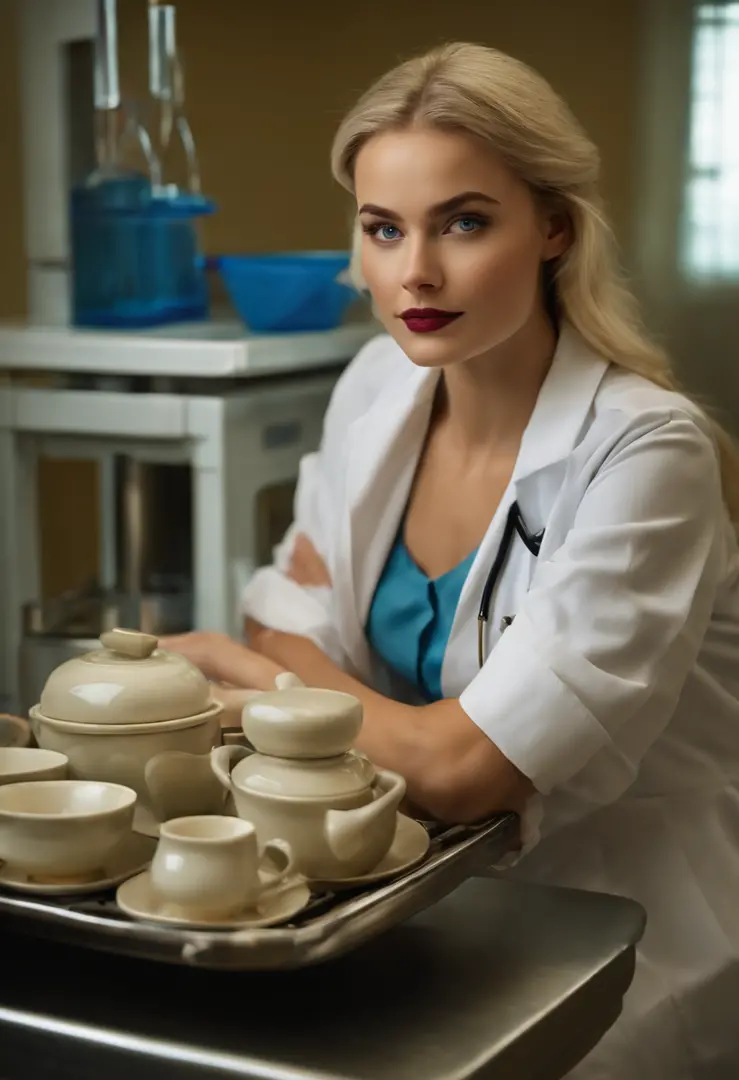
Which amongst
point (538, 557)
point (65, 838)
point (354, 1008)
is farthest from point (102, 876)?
point (538, 557)

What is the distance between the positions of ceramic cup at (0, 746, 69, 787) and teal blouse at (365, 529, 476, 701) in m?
0.54

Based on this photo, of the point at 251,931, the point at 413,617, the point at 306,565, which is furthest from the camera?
the point at 306,565

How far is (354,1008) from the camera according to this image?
0.73m

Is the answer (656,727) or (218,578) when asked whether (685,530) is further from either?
(218,578)

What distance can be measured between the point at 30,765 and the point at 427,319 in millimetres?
515

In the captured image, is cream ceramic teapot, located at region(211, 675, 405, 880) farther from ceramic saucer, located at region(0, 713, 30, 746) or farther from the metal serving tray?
ceramic saucer, located at region(0, 713, 30, 746)

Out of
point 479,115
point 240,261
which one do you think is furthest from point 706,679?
point 240,261

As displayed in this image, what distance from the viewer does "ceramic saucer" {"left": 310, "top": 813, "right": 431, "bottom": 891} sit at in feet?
2.45

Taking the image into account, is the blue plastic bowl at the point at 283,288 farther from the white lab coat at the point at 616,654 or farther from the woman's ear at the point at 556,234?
the woman's ear at the point at 556,234

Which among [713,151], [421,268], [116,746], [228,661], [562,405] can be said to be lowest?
[228,661]

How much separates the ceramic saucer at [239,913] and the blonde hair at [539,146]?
2.10ft

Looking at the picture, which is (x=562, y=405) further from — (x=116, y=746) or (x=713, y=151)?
(x=713, y=151)

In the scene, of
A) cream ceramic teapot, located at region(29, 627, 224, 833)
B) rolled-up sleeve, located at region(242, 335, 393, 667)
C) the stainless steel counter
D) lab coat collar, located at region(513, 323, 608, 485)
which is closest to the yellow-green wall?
rolled-up sleeve, located at region(242, 335, 393, 667)

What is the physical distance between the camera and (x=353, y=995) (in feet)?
2.44
